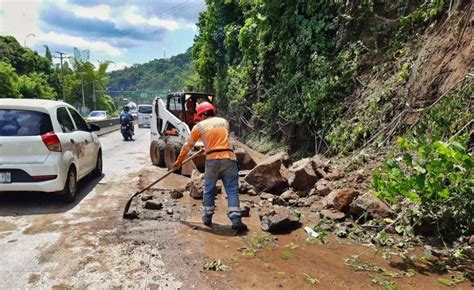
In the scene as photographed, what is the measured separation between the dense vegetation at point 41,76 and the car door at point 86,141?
3413 cm

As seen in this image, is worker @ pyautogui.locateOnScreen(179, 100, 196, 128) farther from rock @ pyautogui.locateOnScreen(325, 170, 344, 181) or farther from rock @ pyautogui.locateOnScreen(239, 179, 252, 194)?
rock @ pyautogui.locateOnScreen(325, 170, 344, 181)

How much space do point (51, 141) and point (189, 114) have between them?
565cm

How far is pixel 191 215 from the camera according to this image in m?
6.29

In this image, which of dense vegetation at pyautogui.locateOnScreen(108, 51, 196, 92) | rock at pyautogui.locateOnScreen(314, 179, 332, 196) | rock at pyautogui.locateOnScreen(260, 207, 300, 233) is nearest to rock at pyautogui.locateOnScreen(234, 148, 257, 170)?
A: rock at pyautogui.locateOnScreen(314, 179, 332, 196)

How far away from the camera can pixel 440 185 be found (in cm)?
426

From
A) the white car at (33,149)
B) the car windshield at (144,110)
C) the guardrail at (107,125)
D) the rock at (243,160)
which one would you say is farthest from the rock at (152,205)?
the car windshield at (144,110)

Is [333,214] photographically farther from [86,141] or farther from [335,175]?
[86,141]

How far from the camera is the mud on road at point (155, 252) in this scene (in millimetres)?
3816

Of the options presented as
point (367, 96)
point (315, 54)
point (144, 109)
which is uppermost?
point (315, 54)

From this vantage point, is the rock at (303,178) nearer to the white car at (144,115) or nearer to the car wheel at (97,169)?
the car wheel at (97,169)

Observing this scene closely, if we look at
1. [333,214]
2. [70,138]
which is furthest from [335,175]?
[70,138]

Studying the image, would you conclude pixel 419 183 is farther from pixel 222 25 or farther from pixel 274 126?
pixel 222 25

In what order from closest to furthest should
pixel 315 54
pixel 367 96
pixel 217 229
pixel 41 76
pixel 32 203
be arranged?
pixel 217 229 < pixel 32 203 < pixel 367 96 < pixel 315 54 < pixel 41 76

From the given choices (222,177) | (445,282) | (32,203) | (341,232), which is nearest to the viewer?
(445,282)
